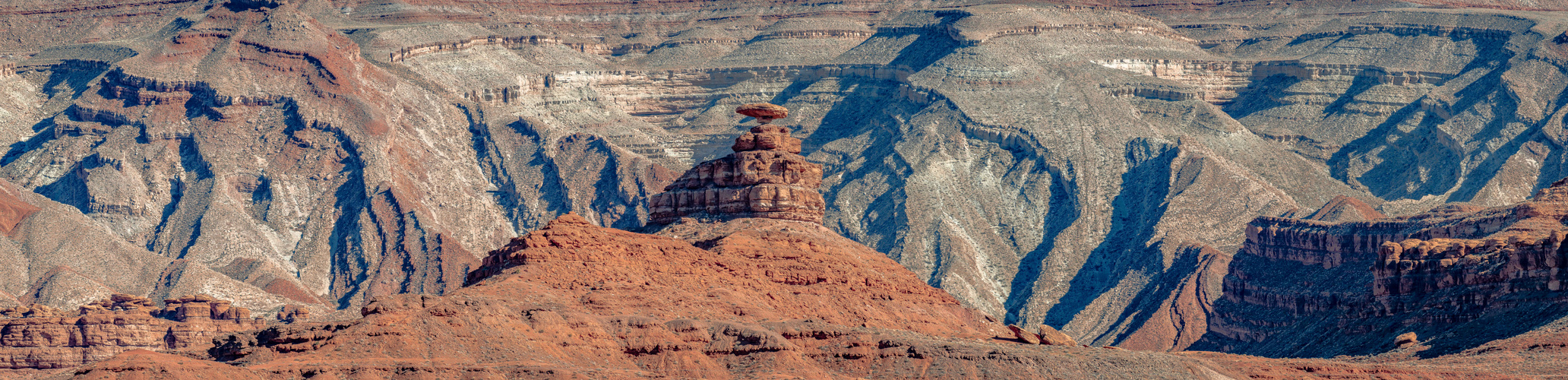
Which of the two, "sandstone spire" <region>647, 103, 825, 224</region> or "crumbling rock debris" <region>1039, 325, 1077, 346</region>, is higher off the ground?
"sandstone spire" <region>647, 103, 825, 224</region>

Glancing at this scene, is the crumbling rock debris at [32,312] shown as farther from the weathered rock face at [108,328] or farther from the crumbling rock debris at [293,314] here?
the crumbling rock debris at [293,314]

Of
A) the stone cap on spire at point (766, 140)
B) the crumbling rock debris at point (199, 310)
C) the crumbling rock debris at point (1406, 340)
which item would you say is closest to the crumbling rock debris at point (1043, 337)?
the stone cap on spire at point (766, 140)

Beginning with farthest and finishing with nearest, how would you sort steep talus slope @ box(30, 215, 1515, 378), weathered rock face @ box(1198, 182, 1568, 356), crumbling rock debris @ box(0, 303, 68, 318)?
crumbling rock debris @ box(0, 303, 68, 318)
weathered rock face @ box(1198, 182, 1568, 356)
steep talus slope @ box(30, 215, 1515, 378)

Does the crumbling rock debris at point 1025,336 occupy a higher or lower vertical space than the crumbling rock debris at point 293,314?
higher

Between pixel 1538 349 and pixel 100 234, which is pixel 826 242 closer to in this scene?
pixel 1538 349

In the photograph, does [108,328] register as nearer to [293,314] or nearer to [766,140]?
[293,314]

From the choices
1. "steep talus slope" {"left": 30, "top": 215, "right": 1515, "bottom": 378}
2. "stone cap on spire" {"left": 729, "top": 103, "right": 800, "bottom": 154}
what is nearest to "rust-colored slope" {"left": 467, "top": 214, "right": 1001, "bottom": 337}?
"steep talus slope" {"left": 30, "top": 215, "right": 1515, "bottom": 378}

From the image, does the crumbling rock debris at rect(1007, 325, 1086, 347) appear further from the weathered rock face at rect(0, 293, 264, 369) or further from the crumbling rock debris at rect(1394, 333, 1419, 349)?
the weathered rock face at rect(0, 293, 264, 369)

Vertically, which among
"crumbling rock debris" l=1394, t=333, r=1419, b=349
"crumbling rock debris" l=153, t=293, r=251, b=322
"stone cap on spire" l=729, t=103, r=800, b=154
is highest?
"stone cap on spire" l=729, t=103, r=800, b=154
